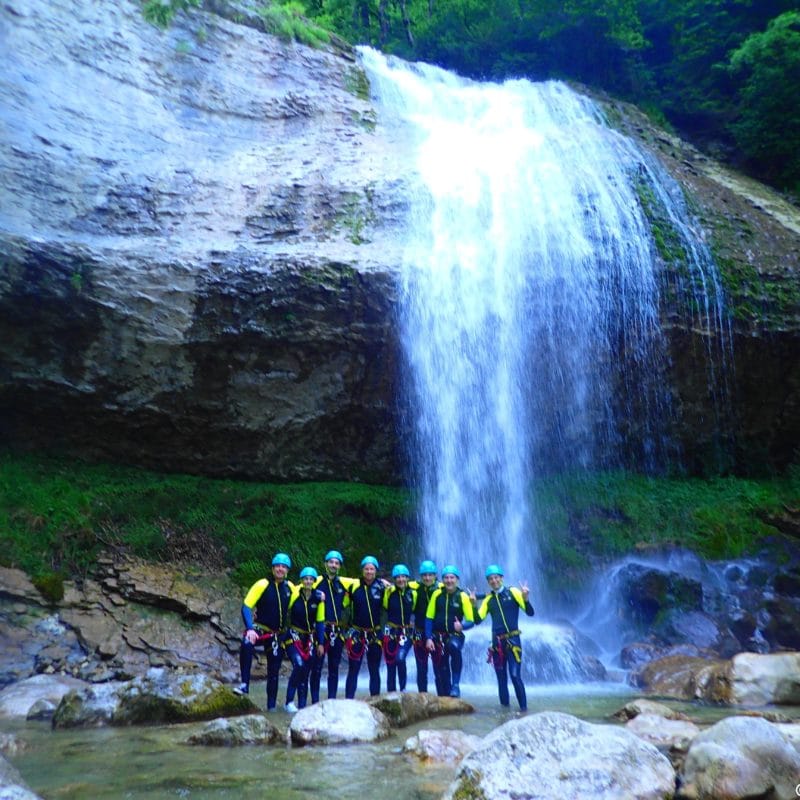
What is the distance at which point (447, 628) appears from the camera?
318 inches

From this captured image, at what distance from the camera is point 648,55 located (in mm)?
20531

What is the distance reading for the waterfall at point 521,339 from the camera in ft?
40.7

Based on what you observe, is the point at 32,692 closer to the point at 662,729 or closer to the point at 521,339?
the point at 662,729

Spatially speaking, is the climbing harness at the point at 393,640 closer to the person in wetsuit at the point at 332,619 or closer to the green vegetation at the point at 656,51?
the person in wetsuit at the point at 332,619

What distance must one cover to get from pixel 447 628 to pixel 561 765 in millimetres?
4265

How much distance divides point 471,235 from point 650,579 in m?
6.65

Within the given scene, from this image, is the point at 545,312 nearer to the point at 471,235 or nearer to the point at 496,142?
the point at 471,235

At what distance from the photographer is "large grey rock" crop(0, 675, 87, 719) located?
743 cm

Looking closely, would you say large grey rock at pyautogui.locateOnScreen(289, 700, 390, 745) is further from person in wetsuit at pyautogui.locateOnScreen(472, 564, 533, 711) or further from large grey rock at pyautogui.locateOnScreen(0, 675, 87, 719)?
large grey rock at pyautogui.locateOnScreen(0, 675, 87, 719)

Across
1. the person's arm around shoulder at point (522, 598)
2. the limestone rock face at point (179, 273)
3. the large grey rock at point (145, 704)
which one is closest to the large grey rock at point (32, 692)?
the large grey rock at point (145, 704)

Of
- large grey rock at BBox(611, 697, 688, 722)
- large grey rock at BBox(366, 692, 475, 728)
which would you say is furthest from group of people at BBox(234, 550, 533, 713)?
large grey rock at BBox(611, 697, 688, 722)

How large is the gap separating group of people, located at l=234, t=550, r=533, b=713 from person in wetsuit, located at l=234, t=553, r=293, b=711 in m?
0.01

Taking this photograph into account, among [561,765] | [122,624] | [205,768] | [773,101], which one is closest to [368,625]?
[205,768]

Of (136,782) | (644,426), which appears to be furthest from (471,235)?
(136,782)
